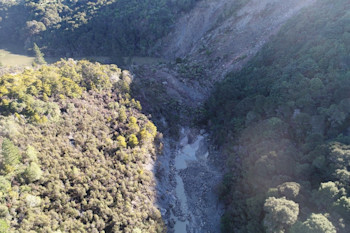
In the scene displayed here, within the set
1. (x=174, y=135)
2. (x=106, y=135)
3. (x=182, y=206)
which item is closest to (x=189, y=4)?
(x=174, y=135)

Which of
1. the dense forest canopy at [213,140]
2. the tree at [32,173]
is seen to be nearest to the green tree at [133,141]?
the dense forest canopy at [213,140]

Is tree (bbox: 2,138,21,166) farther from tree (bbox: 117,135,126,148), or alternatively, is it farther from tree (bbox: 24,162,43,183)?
tree (bbox: 117,135,126,148)

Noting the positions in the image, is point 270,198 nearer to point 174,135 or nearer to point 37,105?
point 174,135

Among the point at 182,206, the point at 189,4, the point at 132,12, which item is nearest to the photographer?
the point at 182,206

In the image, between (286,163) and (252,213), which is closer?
(252,213)

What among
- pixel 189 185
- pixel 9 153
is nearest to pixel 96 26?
pixel 189 185

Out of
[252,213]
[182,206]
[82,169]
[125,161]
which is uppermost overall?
[82,169]
